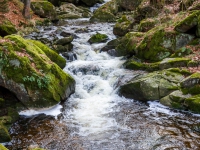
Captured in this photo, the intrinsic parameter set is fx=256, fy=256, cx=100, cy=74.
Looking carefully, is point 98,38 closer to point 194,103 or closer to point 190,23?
point 190,23

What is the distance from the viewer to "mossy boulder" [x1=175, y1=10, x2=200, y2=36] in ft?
40.2

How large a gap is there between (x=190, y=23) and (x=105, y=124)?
23.2 feet

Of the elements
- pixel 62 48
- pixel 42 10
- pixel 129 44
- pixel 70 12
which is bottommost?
pixel 62 48

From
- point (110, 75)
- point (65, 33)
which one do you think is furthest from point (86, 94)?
point (65, 33)

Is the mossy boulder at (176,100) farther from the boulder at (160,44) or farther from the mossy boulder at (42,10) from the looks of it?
the mossy boulder at (42,10)

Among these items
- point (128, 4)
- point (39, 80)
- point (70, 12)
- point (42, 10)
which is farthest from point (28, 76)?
point (128, 4)

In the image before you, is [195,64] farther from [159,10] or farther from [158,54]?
[159,10]

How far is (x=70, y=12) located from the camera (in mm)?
26562

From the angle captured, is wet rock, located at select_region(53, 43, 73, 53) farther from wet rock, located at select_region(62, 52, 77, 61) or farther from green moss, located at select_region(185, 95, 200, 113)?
green moss, located at select_region(185, 95, 200, 113)

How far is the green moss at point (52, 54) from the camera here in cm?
1243

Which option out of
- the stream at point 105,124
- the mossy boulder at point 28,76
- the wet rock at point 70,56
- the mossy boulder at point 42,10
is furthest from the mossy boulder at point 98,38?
the mossy boulder at point 42,10

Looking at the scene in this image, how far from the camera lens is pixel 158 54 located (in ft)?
42.8

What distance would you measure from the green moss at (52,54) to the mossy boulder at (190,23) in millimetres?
6103

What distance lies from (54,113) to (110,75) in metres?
3.97
